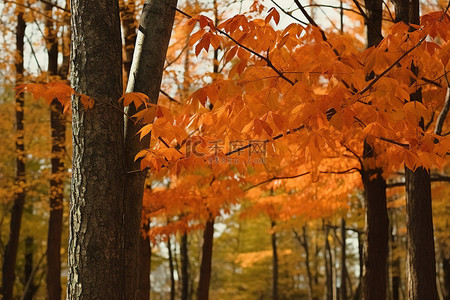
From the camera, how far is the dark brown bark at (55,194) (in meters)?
10.5

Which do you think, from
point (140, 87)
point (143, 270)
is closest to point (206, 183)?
point (143, 270)

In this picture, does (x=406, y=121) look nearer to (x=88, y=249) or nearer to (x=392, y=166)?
(x=88, y=249)

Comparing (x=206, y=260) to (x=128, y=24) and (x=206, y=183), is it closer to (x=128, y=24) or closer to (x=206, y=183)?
(x=206, y=183)

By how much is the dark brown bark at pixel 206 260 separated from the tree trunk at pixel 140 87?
6.93 m

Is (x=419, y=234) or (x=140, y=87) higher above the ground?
(x=140, y=87)

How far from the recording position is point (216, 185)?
838 cm

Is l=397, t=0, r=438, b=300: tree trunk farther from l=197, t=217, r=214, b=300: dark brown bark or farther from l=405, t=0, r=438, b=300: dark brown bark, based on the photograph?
l=197, t=217, r=214, b=300: dark brown bark

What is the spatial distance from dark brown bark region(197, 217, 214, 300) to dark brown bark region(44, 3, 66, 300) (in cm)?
328

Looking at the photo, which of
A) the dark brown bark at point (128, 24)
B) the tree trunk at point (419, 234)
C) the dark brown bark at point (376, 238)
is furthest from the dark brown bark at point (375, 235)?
the dark brown bark at point (128, 24)

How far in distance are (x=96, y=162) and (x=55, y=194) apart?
875 centimetres

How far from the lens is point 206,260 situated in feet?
34.7

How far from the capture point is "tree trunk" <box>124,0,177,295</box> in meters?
3.46

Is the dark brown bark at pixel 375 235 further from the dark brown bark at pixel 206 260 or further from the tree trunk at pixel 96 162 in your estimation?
the dark brown bark at pixel 206 260

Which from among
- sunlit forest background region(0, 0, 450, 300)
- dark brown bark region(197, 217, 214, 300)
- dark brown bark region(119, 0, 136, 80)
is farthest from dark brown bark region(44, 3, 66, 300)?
dark brown bark region(197, 217, 214, 300)
